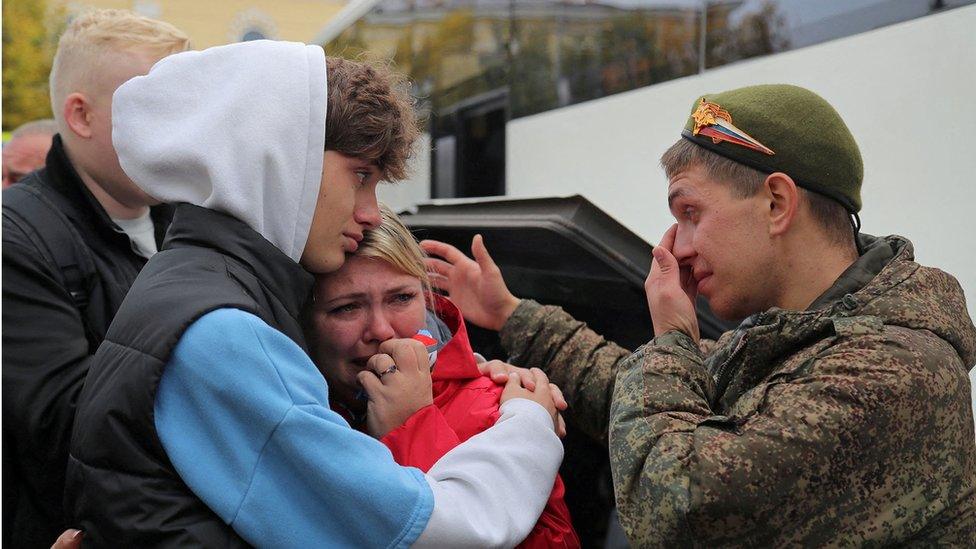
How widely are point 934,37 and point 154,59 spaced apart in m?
2.49

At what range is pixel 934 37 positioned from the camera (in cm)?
335

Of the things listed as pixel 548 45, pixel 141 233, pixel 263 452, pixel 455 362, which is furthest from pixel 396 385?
pixel 548 45

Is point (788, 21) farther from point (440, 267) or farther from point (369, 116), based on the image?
point (369, 116)

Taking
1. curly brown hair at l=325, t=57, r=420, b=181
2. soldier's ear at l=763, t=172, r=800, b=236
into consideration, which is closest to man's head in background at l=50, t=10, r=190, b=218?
curly brown hair at l=325, t=57, r=420, b=181

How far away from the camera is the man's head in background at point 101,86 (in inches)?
110

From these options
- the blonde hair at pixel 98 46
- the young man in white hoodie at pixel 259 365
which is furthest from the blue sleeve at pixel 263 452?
the blonde hair at pixel 98 46

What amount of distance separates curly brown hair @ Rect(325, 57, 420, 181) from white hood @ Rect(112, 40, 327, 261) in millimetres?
60

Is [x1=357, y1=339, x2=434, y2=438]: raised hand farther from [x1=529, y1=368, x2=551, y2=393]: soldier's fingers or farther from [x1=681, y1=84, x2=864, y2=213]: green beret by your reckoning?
[x1=681, y1=84, x2=864, y2=213]: green beret

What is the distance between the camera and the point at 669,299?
7.26 feet

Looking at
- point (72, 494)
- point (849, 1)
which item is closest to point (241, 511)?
point (72, 494)

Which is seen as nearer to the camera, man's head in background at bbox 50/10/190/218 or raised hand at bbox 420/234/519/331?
man's head in background at bbox 50/10/190/218

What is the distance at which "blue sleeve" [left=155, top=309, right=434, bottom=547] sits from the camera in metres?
1.61

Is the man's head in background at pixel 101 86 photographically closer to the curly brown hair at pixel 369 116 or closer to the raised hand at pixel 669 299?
the curly brown hair at pixel 369 116

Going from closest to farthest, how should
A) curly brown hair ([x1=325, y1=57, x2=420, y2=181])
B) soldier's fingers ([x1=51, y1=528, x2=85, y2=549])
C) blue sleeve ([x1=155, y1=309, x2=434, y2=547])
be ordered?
blue sleeve ([x1=155, y1=309, x2=434, y2=547])
soldier's fingers ([x1=51, y1=528, x2=85, y2=549])
curly brown hair ([x1=325, y1=57, x2=420, y2=181])
